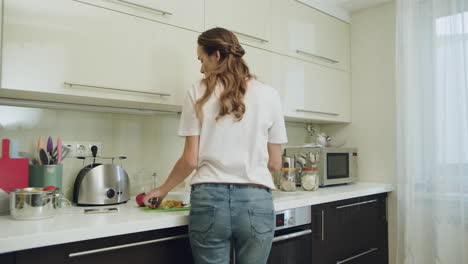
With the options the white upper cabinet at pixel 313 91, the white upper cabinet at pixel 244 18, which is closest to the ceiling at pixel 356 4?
the white upper cabinet at pixel 313 91

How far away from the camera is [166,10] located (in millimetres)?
1737

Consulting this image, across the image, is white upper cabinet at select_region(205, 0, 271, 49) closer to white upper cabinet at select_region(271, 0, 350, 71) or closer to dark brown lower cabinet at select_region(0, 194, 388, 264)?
white upper cabinet at select_region(271, 0, 350, 71)

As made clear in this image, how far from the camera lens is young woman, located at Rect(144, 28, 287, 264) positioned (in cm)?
126

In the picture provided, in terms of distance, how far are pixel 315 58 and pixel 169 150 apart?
1.17 meters

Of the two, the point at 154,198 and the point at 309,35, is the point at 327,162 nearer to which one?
the point at 309,35

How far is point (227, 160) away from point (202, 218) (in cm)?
21

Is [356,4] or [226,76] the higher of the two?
[356,4]

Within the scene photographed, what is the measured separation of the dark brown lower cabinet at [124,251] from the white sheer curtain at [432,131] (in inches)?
61.4

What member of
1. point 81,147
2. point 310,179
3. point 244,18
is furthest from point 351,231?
point 81,147

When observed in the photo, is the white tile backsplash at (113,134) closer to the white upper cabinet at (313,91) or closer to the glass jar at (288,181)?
the glass jar at (288,181)

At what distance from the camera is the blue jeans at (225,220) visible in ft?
4.12

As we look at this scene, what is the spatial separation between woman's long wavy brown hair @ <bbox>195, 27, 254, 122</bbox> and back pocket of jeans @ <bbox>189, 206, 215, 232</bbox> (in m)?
0.31

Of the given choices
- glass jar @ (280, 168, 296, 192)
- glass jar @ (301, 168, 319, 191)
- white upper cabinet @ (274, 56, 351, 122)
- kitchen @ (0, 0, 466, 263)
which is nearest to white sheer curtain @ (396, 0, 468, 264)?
kitchen @ (0, 0, 466, 263)

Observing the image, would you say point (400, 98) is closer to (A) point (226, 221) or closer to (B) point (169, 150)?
(B) point (169, 150)
